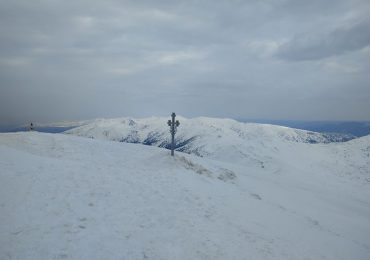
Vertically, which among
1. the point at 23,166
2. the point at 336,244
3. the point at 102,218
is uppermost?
the point at 23,166

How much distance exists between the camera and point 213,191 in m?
30.9

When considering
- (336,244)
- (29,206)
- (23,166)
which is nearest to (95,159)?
(23,166)

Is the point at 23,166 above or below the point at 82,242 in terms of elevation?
above

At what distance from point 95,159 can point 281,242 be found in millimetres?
23336

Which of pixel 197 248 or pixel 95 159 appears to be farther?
pixel 95 159

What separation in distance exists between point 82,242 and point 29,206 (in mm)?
5187

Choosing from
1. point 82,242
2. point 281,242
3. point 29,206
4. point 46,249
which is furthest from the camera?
point 281,242

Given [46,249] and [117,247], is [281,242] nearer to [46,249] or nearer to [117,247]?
[117,247]

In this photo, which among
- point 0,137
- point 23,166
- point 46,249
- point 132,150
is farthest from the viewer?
point 132,150

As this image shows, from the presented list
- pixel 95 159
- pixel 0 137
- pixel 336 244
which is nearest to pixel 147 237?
pixel 336 244

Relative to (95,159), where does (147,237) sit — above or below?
below

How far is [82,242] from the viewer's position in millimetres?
17281

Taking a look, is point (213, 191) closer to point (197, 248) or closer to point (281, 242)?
point (281, 242)

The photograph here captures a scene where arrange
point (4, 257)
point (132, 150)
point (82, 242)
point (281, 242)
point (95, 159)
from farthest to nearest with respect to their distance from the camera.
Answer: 1. point (132, 150)
2. point (95, 159)
3. point (281, 242)
4. point (82, 242)
5. point (4, 257)
